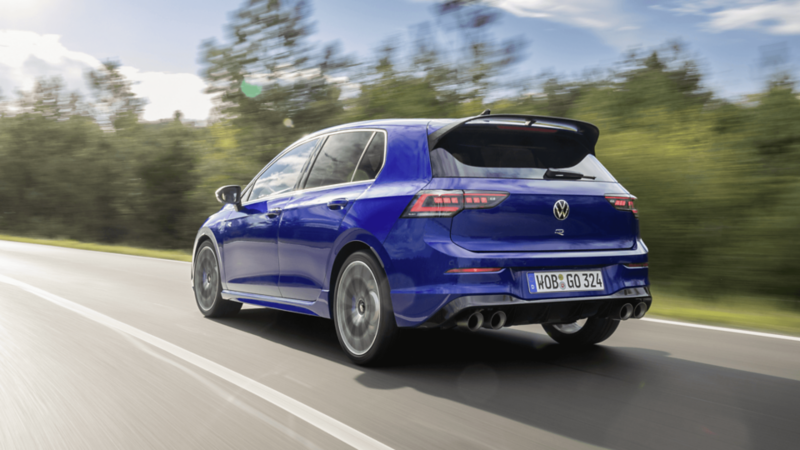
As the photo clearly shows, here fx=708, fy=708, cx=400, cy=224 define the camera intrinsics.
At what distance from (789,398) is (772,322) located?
338 cm

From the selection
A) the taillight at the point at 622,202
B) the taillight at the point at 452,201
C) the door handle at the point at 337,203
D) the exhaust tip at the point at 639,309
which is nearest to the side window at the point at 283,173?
the door handle at the point at 337,203

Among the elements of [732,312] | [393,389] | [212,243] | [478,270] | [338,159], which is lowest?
[732,312]

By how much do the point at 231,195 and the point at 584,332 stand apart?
3492mm

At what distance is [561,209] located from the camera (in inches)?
181

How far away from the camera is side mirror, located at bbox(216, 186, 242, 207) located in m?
6.77

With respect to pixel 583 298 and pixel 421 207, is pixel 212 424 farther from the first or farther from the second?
pixel 583 298

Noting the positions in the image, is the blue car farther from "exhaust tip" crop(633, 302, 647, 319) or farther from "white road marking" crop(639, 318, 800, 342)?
"white road marking" crop(639, 318, 800, 342)

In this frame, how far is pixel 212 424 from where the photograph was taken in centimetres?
369

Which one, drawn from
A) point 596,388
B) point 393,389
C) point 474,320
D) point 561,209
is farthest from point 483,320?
point 561,209

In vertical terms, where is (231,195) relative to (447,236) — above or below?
above

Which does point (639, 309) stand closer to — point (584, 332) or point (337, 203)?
point (584, 332)

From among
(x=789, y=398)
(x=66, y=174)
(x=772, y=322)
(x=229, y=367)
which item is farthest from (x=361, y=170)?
(x=66, y=174)

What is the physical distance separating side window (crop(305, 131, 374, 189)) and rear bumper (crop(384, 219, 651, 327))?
1005mm

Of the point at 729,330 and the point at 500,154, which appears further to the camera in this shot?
the point at 729,330
